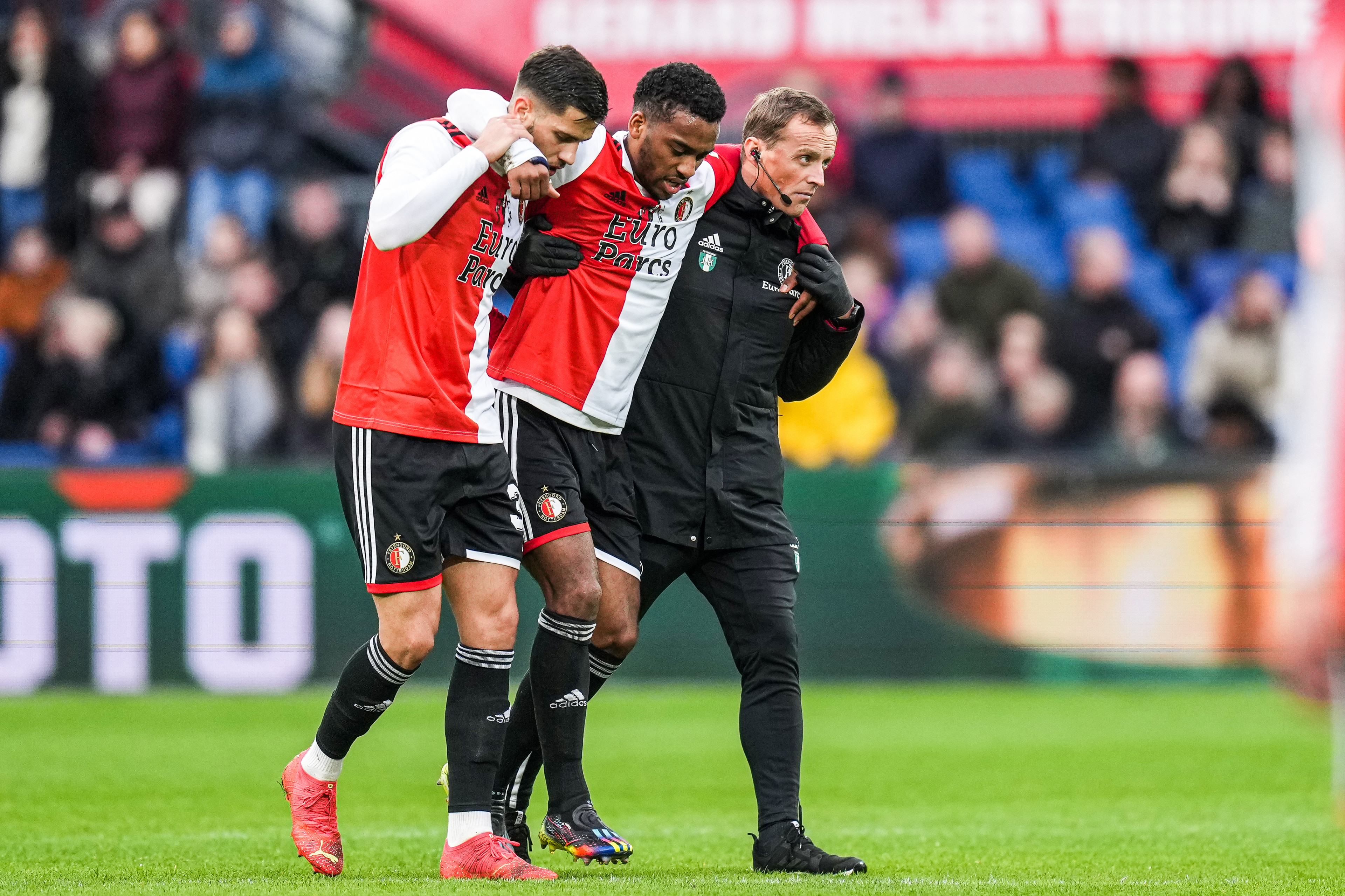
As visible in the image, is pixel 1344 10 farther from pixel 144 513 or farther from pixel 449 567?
pixel 144 513

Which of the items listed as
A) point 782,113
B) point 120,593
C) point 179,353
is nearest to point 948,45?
point 179,353

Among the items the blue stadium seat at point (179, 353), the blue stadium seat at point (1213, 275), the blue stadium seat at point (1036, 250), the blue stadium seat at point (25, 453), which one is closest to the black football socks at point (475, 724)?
the blue stadium seat at point (25, 453)

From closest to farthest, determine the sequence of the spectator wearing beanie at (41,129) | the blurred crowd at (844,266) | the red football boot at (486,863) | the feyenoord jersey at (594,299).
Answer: the red football boot at (486,863)
the feyenoord jersey at (594,299)
the blurred crowd at (844,266)
the spectator wearing beanie at (41,129)

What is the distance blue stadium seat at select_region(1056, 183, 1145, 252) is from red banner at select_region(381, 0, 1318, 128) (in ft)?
4.99

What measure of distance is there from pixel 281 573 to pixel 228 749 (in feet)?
7.91

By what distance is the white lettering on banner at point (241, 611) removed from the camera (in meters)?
11.5

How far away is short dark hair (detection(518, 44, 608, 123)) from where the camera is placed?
529 cm

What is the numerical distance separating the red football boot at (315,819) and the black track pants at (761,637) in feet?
3.78

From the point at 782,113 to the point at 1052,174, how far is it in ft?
36.7

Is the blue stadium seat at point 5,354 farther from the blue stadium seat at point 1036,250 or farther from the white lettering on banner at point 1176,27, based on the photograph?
the white lettering on banner at point 1176,27

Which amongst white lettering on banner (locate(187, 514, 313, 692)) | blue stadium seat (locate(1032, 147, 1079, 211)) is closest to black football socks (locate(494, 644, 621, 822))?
white lettering on banner (locate(187, 514, 313, 692))

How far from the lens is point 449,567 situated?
5434 millimetres

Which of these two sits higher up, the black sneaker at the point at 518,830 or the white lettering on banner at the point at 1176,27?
the white lettering on banner at the point at 1176,27

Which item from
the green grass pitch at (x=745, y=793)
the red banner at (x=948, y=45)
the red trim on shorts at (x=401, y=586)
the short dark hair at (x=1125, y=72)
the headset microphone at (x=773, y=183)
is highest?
the red banner at (x=948, y=45)
